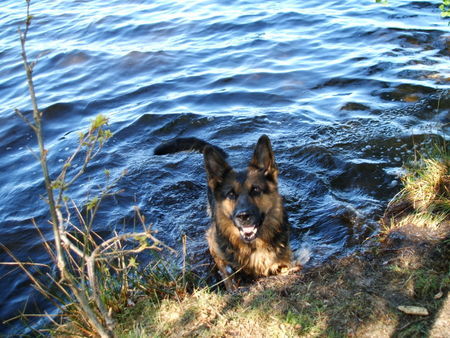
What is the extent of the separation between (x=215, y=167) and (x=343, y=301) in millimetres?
2096

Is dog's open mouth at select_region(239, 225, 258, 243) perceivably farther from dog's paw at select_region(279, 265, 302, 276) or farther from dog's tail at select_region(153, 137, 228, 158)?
dog's tail at select_region(153, 137, 228, 158)

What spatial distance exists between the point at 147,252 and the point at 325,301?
2718 mm

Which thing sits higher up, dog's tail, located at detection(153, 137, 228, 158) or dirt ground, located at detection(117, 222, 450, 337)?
dog's tail, located at detection(153, 137, 228, 158)

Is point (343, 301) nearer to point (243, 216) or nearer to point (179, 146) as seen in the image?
point (243, 216)

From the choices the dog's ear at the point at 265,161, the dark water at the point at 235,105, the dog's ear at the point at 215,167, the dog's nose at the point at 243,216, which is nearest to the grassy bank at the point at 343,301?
the dog's nose at the point at 243,216

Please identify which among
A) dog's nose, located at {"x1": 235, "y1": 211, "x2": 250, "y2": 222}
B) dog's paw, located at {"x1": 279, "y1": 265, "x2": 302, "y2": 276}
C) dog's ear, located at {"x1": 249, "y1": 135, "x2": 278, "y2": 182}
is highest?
dog's ear, located at {"x1": 249, "y1": 135, "x2": 278, "y2": 182}

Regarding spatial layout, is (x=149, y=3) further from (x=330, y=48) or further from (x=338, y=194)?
(x=338, y=194)

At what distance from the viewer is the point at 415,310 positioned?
3361mm

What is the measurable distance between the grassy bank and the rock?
0.05ft

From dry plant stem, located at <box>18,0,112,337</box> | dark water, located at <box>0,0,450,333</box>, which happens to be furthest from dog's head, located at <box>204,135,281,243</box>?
dry plant stem, located at <box>18,0,112,337</box>

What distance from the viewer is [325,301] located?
3699mm

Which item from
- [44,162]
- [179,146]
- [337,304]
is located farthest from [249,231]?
[44,162]

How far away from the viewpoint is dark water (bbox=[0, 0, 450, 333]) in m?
6.29

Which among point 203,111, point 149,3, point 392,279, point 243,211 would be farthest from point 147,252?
point 149,3
